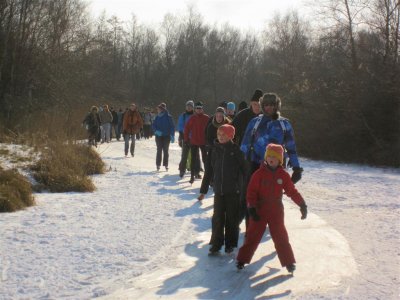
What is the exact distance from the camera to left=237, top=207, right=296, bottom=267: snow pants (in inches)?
201

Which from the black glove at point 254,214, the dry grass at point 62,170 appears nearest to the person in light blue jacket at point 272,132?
the black glove at point 254,214

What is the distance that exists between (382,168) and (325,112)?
4668mm

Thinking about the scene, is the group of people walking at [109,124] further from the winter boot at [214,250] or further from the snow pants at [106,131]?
the winter boot at [214,250]

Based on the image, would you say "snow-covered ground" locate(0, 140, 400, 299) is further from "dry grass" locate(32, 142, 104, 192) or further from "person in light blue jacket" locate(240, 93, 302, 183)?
"person in light blue jacket" locate(240, 93, 302, 183)

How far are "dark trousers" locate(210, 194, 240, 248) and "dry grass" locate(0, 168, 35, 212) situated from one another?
3.51 meters

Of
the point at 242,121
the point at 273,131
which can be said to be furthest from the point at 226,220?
the point at 242,121

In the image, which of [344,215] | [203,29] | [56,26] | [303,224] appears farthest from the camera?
[203,29]

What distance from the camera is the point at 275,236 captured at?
16.9 feet

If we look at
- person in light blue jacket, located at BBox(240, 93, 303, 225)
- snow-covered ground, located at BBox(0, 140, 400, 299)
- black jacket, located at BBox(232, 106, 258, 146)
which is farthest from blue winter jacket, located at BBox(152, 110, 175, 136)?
person in light blue jacket, located at BBox(240, 93, 303, 225)

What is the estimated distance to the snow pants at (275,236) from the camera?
511 cm

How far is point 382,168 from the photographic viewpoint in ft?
59.4

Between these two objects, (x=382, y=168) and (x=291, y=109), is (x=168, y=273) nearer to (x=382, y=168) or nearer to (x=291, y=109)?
(x=382, y=168)

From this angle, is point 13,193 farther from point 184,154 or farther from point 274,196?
point 184,154

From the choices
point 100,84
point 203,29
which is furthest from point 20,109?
point 203,29
